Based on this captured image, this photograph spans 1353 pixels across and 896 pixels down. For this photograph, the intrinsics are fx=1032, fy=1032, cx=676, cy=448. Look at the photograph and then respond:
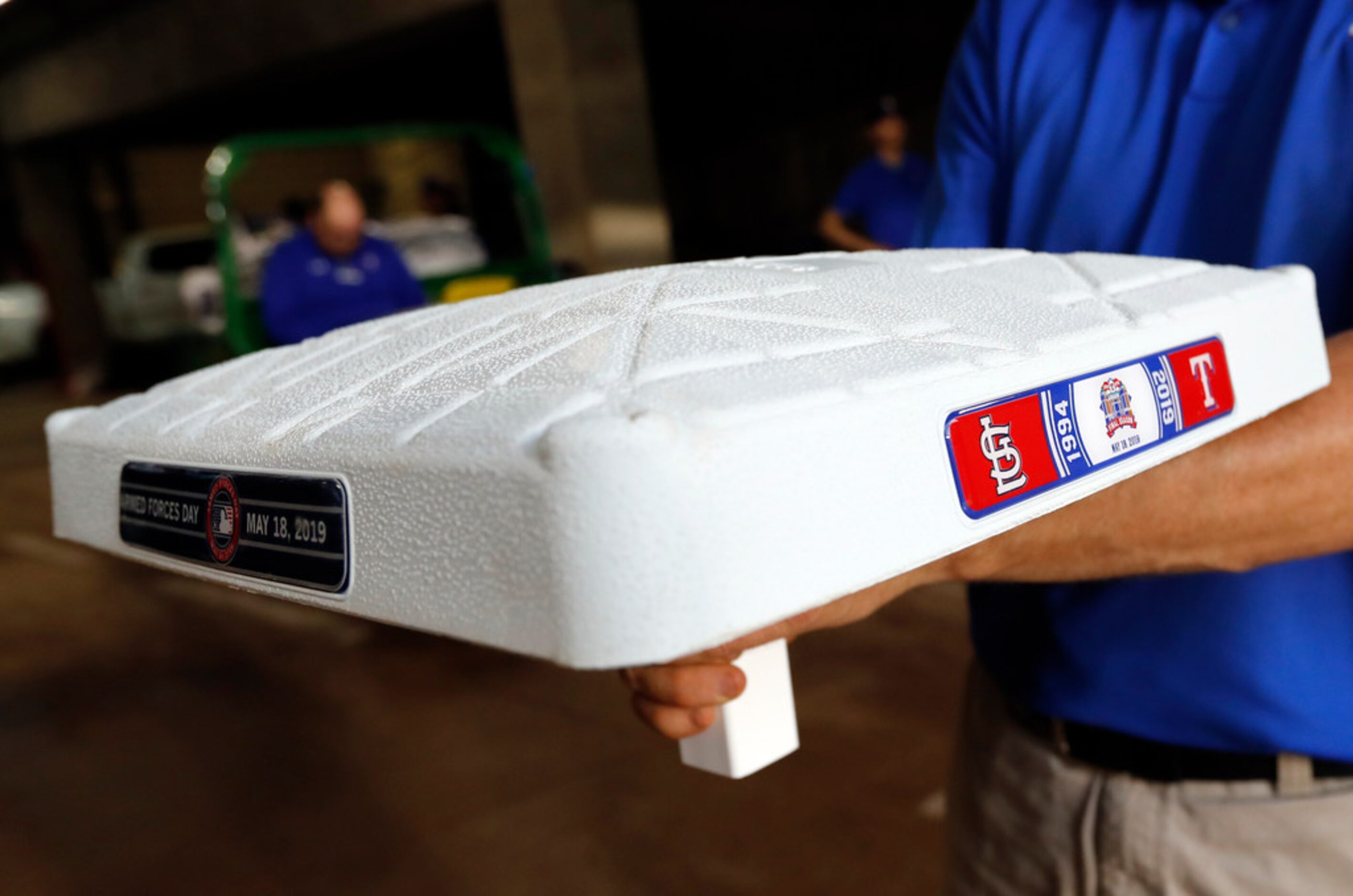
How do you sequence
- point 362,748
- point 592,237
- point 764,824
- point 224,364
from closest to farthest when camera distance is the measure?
point 224,364
point 764,824
point 362,748
point 592,237

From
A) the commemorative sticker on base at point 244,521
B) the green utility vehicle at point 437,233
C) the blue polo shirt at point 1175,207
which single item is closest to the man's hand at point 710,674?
the commemorative sticker on base at point 244,521

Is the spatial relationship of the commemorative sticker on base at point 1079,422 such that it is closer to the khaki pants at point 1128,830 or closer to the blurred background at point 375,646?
the khaki pants at point 1128,830

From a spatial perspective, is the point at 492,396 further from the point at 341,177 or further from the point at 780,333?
the point at 341,177

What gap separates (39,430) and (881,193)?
17.7ft

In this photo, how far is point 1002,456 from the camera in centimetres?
30

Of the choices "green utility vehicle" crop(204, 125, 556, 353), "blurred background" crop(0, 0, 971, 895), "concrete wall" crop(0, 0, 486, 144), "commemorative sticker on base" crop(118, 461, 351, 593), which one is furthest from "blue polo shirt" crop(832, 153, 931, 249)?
"concrete wall" crop(0, 0, 486, 144)

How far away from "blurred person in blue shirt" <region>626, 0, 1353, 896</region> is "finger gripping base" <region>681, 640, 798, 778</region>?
0.52ft

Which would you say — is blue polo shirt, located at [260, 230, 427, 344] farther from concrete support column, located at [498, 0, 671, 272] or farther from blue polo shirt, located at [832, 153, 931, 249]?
concrete support column, located at [498, 0, 671, 272]

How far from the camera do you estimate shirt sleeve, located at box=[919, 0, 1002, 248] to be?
0.73 m

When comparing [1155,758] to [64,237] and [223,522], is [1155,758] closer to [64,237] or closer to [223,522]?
[223,522]

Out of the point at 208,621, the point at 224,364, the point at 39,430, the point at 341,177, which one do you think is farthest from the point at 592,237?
the point at 341,177

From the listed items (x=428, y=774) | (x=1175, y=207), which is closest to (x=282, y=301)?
(x=428, y=774)

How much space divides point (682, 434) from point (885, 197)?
2.73 meters

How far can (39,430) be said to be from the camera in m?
6.04
